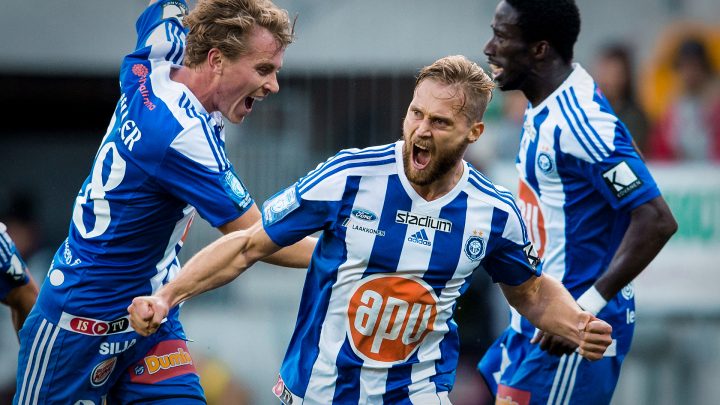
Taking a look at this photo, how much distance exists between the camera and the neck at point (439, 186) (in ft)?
15.3

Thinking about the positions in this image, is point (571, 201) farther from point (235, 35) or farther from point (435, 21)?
point (435, 21)

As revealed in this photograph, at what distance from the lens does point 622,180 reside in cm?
536

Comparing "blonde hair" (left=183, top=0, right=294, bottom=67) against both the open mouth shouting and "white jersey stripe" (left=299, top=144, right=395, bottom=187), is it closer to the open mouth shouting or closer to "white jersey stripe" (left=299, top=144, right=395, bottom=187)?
"white jersey stripe" (left=299, top=144, right=395, bottom=187)

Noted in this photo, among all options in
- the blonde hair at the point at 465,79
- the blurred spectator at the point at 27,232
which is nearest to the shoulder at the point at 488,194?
the blonde hair at the point at 465,79

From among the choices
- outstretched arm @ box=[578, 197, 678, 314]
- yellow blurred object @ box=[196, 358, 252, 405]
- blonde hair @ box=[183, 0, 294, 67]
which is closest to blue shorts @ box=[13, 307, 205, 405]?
blonde hair @ box=[183, 0, 294, 67]

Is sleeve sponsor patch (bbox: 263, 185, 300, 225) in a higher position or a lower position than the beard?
lower

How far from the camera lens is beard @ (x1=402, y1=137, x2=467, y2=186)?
4.57 m

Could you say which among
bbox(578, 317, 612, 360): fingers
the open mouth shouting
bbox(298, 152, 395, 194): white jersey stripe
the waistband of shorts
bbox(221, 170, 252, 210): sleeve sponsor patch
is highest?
the open mouth shouting

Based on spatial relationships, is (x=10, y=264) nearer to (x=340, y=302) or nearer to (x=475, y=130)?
(x=340, y=302)

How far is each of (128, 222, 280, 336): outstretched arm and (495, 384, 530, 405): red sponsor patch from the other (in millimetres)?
1736

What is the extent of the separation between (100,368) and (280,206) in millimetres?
1279

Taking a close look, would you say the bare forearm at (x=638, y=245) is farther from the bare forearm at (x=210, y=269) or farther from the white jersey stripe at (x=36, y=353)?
the white jersey stripe at (x=36, y=353)

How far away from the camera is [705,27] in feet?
35.6

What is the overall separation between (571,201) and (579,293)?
0.45 m
